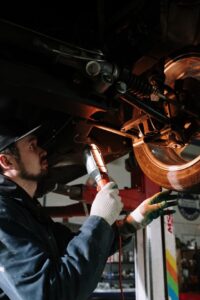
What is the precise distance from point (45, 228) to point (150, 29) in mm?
686

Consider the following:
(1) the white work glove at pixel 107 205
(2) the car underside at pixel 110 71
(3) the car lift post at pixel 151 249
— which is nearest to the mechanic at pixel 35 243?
(1) the white work glove at pixel 107 205

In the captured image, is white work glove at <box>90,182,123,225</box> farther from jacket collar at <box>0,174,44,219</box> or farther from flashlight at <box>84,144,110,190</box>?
jacket collar at <box>0,174,44,219</box>

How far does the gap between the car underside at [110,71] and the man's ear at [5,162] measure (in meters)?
0.16

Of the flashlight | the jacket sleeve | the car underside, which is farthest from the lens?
the flashlight

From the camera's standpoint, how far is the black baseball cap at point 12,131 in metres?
1.07

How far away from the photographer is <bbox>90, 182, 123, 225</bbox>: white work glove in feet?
2.97

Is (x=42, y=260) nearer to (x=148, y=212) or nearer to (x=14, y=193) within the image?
(x=14, y=193)

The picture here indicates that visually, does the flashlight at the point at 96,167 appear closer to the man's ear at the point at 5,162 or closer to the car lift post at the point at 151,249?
the man's ear at the point at 5,162

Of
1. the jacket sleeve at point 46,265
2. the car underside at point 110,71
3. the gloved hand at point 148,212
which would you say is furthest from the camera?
the gloved hand at point 148,212

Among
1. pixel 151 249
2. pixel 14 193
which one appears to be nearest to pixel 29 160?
pixel 14 193

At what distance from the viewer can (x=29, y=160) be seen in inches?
43.8

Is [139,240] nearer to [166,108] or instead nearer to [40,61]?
[166,108]

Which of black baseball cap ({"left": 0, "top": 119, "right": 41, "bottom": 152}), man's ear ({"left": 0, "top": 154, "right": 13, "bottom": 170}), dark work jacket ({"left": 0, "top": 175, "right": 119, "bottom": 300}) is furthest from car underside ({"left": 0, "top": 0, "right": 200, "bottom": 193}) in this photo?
dark work jacket ({"left": 0, "top": 175, "right": 119, "bottom": 300})

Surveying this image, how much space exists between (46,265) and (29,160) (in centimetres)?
43
